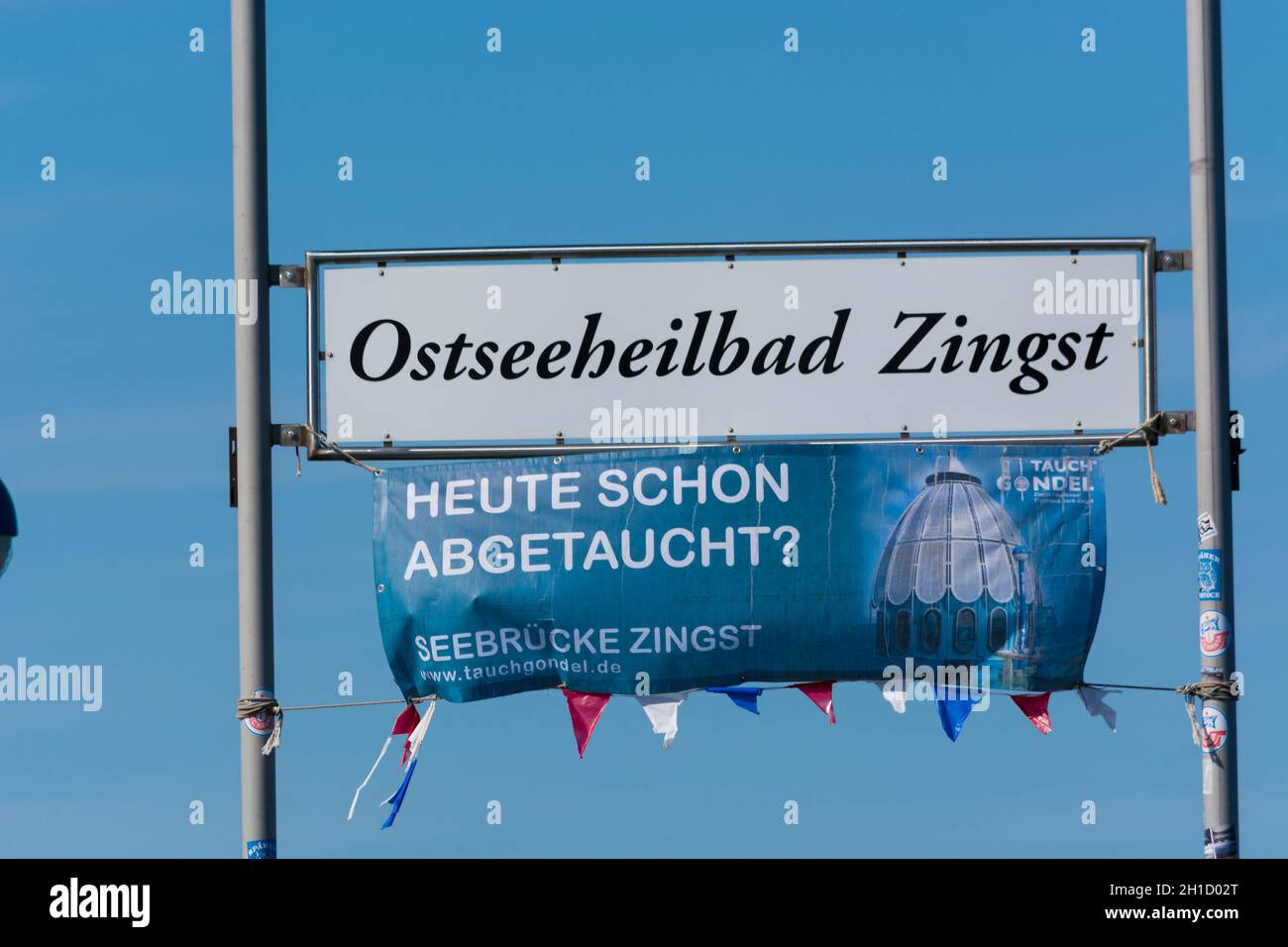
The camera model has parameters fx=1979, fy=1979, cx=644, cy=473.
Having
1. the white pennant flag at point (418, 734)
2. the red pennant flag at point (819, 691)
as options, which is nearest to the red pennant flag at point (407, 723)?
the white pennant flag at point (418, 734)

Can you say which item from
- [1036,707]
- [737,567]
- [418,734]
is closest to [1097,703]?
[1036,707]

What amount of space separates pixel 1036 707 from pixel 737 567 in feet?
6.43

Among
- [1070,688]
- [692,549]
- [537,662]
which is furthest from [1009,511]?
[537,662]

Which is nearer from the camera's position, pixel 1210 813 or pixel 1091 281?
pixel 1210 813

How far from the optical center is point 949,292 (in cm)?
1197

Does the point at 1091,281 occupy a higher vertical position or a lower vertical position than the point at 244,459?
higher

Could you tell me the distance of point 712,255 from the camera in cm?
1202

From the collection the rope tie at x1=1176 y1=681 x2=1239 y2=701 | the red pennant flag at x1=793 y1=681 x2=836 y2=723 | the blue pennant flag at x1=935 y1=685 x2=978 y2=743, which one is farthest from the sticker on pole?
the red pennant flag at x1=793 y1=681 x2=836 y2=723

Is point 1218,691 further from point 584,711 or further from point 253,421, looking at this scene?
point 253,421

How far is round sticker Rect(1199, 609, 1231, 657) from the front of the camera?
1102cm
